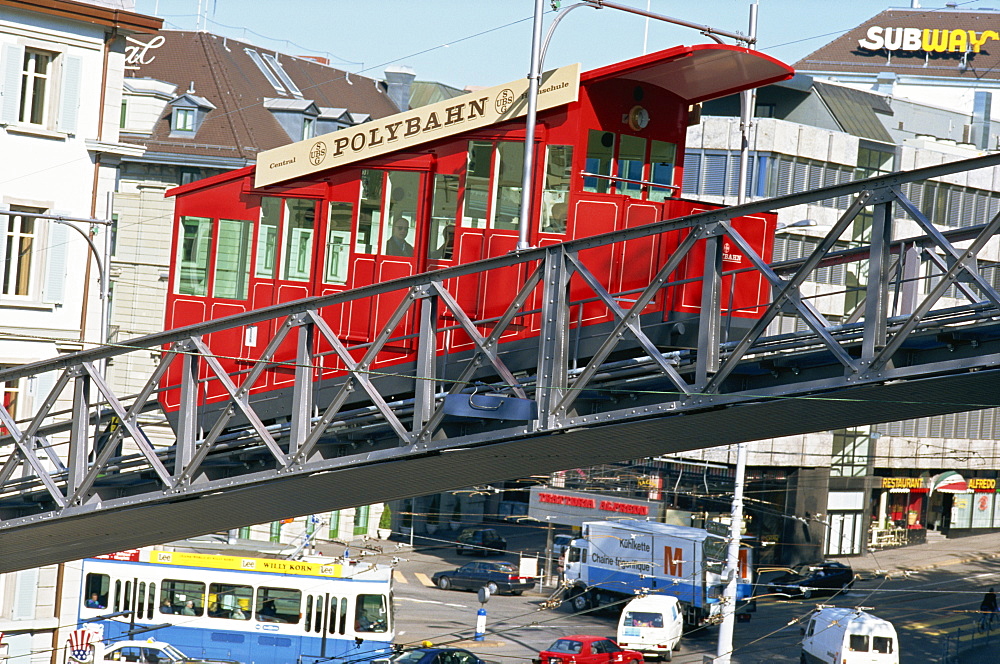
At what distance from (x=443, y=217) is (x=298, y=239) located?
288 cm

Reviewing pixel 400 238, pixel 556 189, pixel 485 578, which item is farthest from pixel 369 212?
pixel 485 578

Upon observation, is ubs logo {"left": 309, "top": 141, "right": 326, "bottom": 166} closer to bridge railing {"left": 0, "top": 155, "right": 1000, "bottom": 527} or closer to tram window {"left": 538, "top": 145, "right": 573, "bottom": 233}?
bridge railing {"left": 0, "top": 155, "right": 1000, "bottom": 527}

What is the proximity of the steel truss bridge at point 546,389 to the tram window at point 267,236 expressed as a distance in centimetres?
304

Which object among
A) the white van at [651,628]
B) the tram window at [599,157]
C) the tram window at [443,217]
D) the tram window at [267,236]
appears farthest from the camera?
the white van at [651,628]

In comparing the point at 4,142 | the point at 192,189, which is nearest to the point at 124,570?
the point at 4,142

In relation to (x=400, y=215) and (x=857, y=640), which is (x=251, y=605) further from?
(x=400, y=215)

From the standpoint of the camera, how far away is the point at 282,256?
18.1 m

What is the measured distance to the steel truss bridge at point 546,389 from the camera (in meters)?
10.5

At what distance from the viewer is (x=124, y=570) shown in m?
33.2

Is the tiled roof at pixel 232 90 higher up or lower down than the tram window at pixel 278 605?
higher up

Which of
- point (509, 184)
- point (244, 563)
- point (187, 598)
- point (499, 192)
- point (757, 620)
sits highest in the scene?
point (509, 184)

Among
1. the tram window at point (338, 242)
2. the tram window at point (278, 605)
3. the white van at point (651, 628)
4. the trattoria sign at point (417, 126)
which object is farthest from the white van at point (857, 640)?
the trattoria sign at point (417, 126)

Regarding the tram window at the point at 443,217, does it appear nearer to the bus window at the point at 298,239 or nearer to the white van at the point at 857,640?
the bus window at the point at 298,239

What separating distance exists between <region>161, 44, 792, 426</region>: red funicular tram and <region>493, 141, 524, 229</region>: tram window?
0.02m
